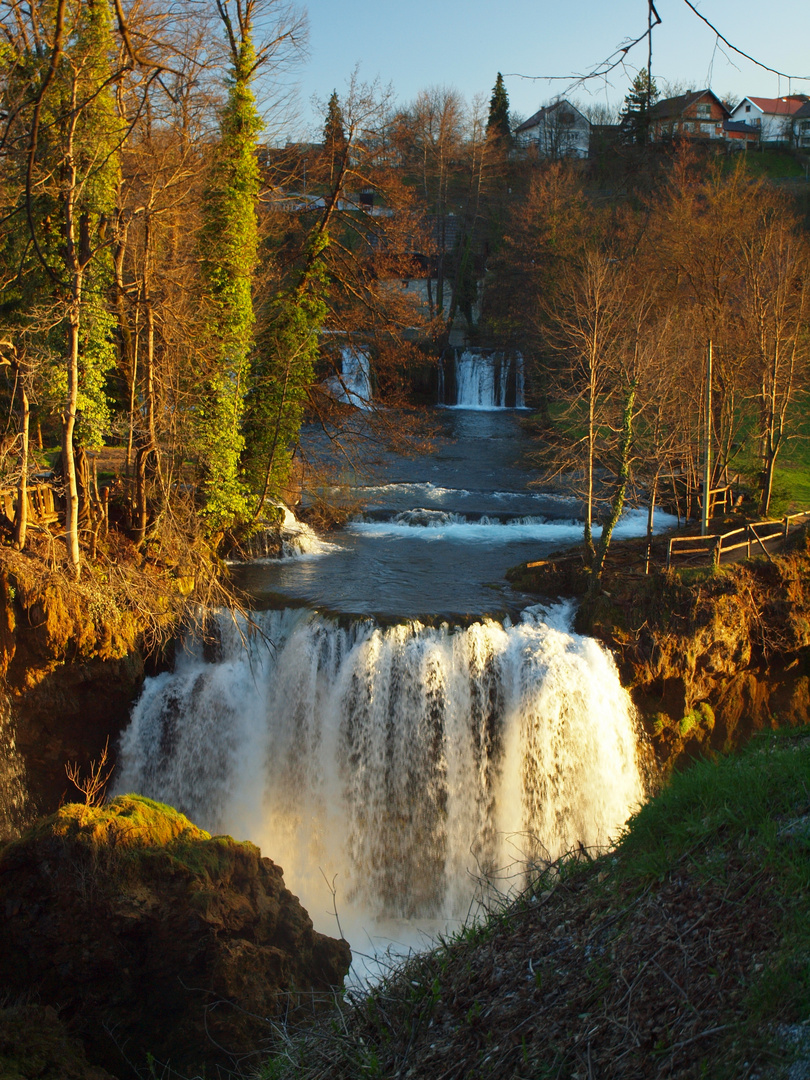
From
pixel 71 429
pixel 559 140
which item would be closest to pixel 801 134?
pixel 559 140

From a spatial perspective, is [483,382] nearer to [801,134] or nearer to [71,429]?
[71,429]

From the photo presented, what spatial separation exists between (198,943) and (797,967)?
6.07 m

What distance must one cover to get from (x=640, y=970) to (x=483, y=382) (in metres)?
33.5

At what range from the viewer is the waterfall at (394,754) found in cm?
1167

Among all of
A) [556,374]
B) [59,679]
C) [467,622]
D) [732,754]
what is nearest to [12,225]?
[59,679]

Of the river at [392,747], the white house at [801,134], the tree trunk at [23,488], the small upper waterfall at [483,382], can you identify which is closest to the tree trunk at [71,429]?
the tree trunk at [23,488]

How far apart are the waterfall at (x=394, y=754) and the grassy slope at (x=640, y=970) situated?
6.91 metres

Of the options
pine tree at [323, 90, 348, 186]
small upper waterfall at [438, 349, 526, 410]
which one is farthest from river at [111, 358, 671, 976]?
small upper waterfall at [438, 349, 526, 410]

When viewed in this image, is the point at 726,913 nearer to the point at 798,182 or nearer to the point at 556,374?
the point at 556,374

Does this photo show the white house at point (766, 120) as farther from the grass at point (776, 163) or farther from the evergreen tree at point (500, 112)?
the evergreen tree at point (500, 112)

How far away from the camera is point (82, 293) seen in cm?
1215

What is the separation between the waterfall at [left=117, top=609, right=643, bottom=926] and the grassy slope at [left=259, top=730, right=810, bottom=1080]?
6.91m

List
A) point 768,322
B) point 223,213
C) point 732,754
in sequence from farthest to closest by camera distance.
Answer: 1. point 768,322
2. point 223,213
3. point 732,754

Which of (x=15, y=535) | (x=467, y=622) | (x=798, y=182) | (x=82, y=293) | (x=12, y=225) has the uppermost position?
(x=798, y=182)
